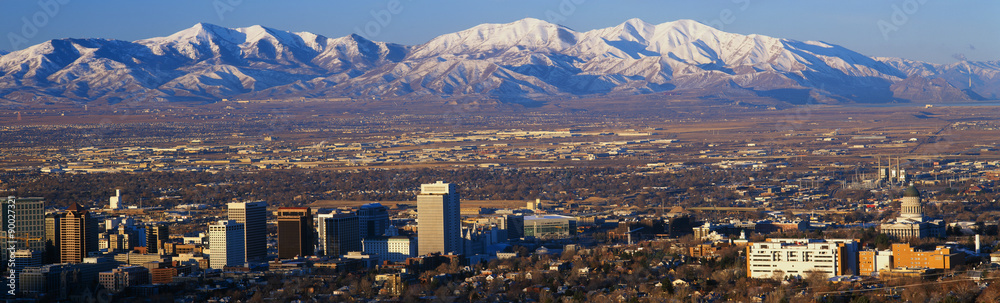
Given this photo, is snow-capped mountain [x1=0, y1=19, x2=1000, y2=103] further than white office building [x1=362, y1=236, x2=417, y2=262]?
Yes

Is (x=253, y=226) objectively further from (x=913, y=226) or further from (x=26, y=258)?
(x=913, y=226)

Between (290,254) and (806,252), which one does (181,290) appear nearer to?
(290,254)

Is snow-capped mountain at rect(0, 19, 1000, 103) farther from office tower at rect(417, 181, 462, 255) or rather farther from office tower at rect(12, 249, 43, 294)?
office tower at rect(12, 249, 43, 294)

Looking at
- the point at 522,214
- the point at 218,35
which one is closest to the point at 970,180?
the point at 522,214

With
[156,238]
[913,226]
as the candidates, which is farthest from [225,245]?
[913,226]

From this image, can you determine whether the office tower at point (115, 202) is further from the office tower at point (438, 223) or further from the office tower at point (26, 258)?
the office tower at point (26, 258)

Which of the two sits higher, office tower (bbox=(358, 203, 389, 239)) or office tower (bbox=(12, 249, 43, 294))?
office tower (bbox=(358, 203, 389, 239))

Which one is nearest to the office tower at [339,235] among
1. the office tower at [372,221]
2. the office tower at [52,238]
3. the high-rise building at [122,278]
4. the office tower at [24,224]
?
the office tower at [372,221]

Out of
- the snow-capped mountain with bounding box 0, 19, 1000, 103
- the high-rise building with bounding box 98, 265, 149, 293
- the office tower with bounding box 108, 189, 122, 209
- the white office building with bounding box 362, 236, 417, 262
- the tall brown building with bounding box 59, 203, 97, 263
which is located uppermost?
the snow-capped mountain with bounding box 0, 19, 1000, 103

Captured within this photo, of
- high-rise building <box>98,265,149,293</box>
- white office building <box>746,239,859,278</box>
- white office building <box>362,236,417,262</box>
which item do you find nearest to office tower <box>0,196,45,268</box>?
high-rise building <box>98,265,149,293</box>
